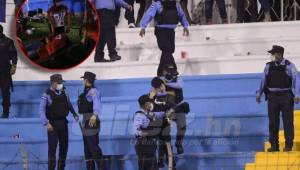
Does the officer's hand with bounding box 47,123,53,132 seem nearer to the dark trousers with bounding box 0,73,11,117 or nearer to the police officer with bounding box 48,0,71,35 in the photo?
the dark trousers with bounding box 0,73,11,117

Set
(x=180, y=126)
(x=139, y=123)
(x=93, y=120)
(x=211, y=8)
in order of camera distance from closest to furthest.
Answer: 1. (x=139, y=123)
2. (x=93, y=120)
3. (x=180, y=126)
4. (x=211, y=8)

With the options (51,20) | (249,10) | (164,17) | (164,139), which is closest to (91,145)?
(164,139)

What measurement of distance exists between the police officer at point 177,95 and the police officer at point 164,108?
1.21 ft

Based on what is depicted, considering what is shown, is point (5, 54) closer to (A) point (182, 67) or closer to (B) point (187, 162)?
(A) point (182, 67)

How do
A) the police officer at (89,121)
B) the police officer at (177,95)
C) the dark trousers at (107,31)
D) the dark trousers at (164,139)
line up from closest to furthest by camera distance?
the dark trousers at (164,139), the police officer at (89,121), the police officer at (177,95), the dark trousers at (107,31)

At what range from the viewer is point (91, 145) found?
1572 centimetres

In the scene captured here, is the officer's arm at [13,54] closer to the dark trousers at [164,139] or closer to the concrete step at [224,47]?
the concrete step at [224,47]

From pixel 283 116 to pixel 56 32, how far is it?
20.0 feet

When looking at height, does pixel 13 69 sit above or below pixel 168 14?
below

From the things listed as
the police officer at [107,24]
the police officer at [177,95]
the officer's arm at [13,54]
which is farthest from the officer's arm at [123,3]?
the police officer at [177,95]

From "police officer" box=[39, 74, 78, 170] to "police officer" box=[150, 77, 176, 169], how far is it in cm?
130

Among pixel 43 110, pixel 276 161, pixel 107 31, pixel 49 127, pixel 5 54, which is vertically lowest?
pixel 276 161

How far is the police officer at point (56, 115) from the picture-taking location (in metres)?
15.7

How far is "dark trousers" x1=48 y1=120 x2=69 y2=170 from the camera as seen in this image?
15.8m
